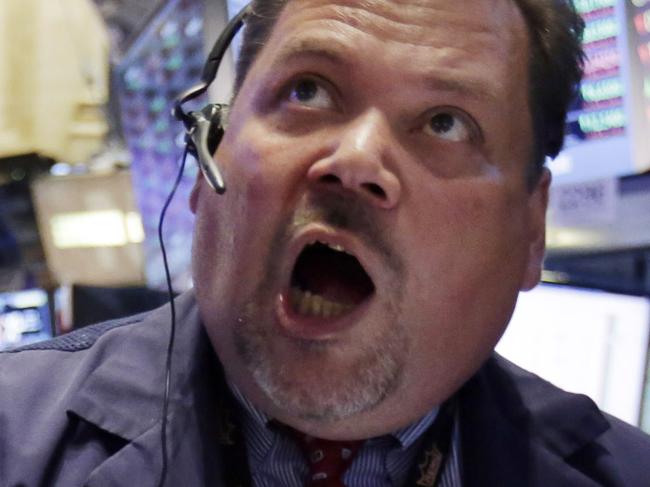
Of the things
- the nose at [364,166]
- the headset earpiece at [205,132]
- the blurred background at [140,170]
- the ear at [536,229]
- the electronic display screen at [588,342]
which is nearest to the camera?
the nose at [364,166]

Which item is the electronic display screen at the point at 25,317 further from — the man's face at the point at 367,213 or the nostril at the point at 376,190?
the nostril at the point at 376,190

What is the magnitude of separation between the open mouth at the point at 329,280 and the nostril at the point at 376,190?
0.09 m

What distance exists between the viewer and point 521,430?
0.96 meters

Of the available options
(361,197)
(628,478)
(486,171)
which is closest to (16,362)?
(361,197)

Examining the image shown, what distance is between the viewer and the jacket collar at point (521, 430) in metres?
0.92

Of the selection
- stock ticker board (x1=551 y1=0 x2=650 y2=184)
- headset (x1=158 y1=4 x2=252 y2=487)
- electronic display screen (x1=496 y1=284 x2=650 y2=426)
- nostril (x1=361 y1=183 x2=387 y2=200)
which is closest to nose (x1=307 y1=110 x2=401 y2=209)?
nostril (x1=361 y1=183 x2=387 y2=200)

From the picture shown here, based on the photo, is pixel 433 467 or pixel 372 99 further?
pixel 433 467

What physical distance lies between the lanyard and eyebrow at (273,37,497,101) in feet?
1.25

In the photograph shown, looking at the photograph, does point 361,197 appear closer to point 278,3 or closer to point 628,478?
point 278,3

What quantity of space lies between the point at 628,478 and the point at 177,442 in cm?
52

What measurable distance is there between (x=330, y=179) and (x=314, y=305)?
13 cm

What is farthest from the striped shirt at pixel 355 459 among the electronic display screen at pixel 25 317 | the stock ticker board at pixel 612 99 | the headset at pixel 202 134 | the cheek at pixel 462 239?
the electronic display screen at pixel 25 317

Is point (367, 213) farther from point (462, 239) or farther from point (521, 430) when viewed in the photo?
point (521, 430)

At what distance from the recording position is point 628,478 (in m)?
0.94
